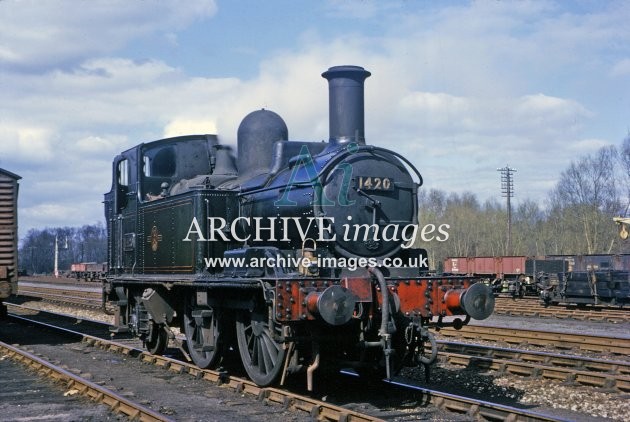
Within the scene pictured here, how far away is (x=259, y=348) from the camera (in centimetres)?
909

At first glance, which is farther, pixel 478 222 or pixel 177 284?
pixel 478 222

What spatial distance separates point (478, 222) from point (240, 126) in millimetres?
64261

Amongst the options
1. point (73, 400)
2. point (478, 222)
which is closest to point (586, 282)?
point (73, 400)

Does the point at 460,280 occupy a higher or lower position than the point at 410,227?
lower

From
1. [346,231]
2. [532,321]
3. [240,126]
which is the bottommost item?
[532,321]

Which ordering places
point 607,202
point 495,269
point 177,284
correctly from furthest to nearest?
point 607,202 → point 495,269 → point 177,284

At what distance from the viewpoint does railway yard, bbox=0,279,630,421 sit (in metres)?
7.82

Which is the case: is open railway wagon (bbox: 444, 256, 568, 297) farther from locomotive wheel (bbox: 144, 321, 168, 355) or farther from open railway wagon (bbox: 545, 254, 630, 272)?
locomotive wheel (bbox: 144, 321, 168, 355)

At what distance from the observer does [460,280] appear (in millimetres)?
8617

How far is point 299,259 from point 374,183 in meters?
1.36

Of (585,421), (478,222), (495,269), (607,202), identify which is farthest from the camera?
(478,222)

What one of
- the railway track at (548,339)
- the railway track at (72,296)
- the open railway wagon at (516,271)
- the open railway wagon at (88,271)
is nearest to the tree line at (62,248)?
the open railway wagon at (88,271)

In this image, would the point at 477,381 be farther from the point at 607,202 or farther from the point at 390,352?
the point at 607,202

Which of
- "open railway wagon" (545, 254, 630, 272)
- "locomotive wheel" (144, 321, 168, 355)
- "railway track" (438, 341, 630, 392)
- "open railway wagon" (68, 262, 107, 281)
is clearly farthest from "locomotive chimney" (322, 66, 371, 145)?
"open railway wagon" (68, 262, 107, 281)
